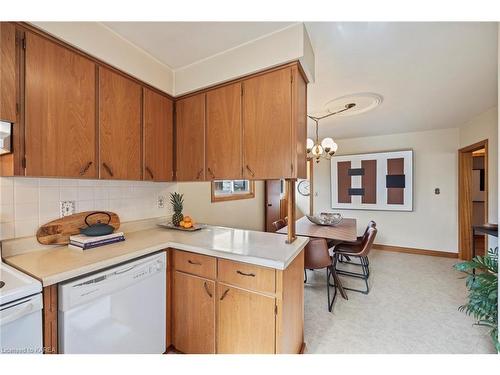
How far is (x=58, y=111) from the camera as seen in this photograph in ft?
4.24

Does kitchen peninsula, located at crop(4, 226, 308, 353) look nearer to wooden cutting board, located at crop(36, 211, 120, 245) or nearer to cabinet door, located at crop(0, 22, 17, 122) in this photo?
wooden cutting board, located at crop(36, 211, 120, 245)

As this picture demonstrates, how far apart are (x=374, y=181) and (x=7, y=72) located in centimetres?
492

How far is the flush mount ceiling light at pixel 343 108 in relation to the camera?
2.46 meters

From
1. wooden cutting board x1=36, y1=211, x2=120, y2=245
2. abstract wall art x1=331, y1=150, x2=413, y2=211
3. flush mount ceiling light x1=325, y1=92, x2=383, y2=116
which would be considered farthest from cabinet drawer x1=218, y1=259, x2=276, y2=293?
abstract wall art x1=331, y1=150, x2=413, y2=211

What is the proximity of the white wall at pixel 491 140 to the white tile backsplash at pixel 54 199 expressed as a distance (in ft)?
13.5

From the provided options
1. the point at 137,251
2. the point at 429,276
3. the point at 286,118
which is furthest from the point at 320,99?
the point at 429,276

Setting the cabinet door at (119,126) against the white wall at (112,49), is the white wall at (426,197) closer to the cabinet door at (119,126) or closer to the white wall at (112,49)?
the white wall at (112,49)

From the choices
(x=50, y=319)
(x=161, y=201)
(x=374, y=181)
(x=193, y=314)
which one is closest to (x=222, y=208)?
(x=161, y=201)

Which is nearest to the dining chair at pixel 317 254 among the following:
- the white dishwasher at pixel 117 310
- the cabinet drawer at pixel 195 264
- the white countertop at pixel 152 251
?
the white countertop at pixel 152 251

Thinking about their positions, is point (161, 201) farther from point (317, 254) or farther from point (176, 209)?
point (317, 254)

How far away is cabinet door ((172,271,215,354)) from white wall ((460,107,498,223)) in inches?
140

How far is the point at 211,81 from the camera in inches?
69.6
